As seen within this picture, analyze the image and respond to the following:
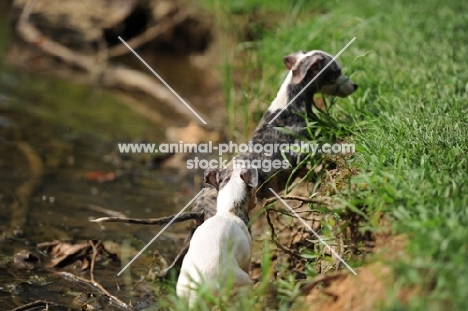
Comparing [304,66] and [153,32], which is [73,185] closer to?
[304,66]

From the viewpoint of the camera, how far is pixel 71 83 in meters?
9.67

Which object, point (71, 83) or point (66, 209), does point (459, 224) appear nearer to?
point (66, 209)

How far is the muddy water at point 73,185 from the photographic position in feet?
13.4

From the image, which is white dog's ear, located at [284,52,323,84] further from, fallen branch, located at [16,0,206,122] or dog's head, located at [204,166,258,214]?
fallen branch, located at [16,0,206,122]

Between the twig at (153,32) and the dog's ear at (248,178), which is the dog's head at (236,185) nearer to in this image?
the dog's ear at (248,178)

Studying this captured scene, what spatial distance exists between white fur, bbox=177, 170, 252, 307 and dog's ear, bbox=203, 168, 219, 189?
452 mm

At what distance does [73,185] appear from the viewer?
5.80m

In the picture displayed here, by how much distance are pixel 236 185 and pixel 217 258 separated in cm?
71

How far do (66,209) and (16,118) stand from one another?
2562 mm

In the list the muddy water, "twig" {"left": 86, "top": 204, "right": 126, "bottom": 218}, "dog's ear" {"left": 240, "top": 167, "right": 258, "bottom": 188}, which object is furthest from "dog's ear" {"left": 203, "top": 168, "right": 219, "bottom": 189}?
"twig" {"left": 86, "top": 204, "right": 126, "bottom": 218}

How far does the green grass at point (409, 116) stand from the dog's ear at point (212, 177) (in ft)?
2.52

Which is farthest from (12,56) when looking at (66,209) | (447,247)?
(447,247)

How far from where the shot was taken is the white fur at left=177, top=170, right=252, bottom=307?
3073mm

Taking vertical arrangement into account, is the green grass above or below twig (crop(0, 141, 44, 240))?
above
